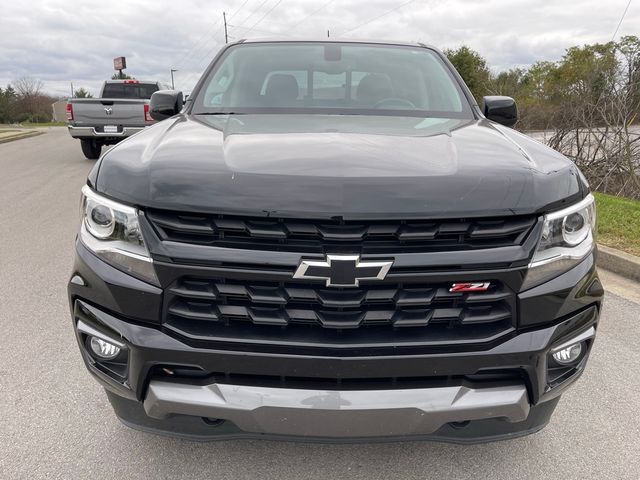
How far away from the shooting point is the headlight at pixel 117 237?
1758 mm

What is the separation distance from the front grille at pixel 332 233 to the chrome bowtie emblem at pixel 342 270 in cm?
4

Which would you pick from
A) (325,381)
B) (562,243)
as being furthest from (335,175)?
(562,243)

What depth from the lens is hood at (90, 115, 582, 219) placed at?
5.49 ft

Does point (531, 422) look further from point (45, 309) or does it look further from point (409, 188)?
point (45, 309)

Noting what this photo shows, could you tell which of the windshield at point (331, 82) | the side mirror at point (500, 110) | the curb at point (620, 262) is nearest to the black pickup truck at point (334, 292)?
the windshield at point (331, 82)

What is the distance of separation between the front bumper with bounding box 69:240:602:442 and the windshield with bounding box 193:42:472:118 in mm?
1428

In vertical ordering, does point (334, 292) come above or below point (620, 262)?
above

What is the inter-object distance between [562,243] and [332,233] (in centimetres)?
81

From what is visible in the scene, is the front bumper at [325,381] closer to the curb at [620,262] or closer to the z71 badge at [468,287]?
the z71 badge at [468,287]

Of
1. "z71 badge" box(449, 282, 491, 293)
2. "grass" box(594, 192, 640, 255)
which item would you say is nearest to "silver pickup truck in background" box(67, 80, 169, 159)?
"grass" box(594, 192, 640, 255)

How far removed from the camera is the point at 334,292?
171 cm

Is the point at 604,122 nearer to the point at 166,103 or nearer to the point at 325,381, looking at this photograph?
the point at 166,103

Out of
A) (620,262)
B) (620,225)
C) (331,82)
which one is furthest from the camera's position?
(620,225)

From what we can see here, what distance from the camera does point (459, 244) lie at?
1.72 metres
